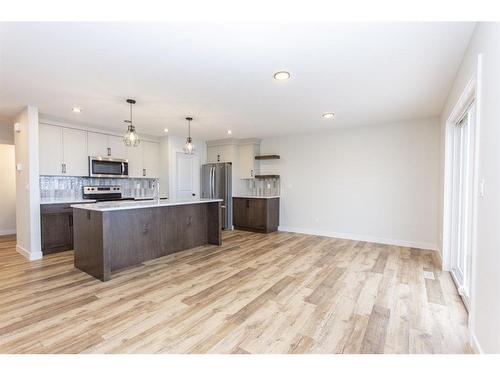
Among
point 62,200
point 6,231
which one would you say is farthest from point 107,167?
point 6,231

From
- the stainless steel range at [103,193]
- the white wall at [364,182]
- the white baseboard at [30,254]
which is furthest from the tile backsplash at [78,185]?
the white wall at [364,182]

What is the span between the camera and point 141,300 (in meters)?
2.47

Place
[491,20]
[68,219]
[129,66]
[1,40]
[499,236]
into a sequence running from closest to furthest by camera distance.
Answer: [499,236] < [491,20] < [1,40] < [129,66] < [68,219]

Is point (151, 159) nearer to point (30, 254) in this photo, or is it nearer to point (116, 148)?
point (116, 148)

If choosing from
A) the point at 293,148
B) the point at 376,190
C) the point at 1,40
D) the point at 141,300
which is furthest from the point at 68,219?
the point at 376,190

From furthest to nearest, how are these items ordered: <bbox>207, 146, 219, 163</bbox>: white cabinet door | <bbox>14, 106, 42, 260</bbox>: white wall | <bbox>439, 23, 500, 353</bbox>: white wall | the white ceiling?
1. <bbox>207, 146, 219, 163</bbox>: white cabinet door
2. <bbox>14, 106, 42, 260</bbox>: white wall
3. the white ceiling
4. <bbox>439, 23, 500, 353</bbox>: white wall

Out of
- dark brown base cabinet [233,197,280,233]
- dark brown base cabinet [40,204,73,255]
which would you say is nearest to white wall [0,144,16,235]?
dark brown base cabinet [40,204,73,255]

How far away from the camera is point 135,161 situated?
5.72 meters

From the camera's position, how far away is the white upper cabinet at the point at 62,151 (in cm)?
439

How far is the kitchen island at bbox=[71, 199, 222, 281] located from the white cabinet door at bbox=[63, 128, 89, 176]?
1.70 metres

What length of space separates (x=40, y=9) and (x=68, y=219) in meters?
3.75

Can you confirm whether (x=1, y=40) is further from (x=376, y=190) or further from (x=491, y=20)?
(x=376, y=190)

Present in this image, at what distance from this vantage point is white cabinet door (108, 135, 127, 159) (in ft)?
17.4

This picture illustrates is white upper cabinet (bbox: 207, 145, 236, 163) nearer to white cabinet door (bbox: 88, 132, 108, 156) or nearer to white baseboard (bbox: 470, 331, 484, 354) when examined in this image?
white cabinet door (bbox: 88, 132, 108, 156)
